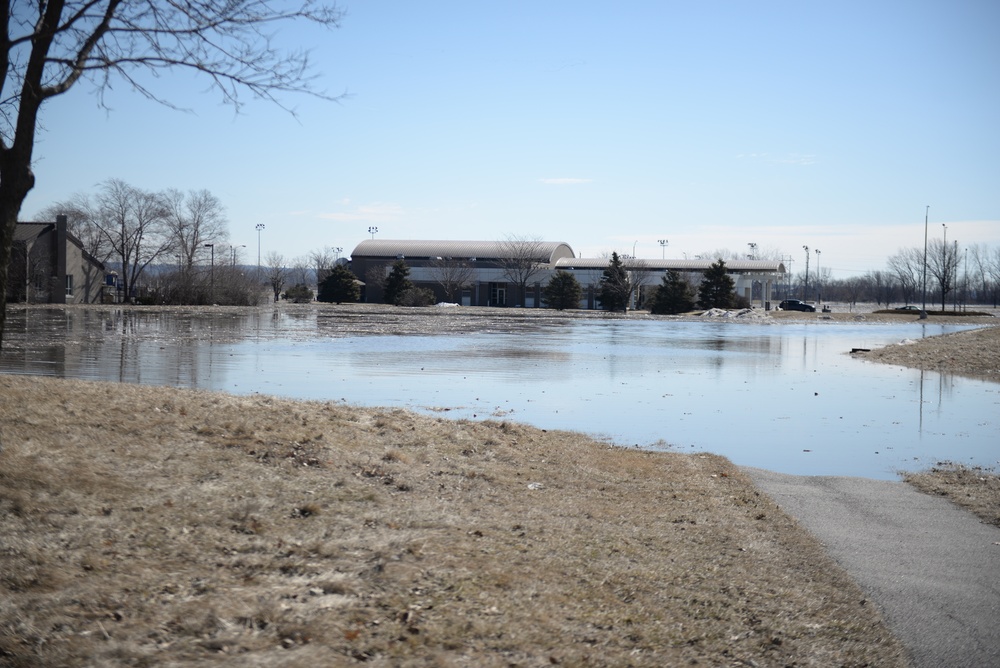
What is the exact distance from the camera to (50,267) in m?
66.9

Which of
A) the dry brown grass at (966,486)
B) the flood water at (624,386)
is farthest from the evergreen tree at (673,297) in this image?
the dry brown grass at (966,486)

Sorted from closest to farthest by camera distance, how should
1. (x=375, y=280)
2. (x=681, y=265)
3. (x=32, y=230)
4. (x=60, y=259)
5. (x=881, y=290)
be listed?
(x=60, y=259), (x=32, y=230), (x=375, y=280), (x=681, y=265), (x=881, y=290)

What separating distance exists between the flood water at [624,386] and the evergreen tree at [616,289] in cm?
5625

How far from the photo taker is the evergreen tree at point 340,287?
9794cm

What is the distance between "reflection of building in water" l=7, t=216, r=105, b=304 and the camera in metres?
62.5

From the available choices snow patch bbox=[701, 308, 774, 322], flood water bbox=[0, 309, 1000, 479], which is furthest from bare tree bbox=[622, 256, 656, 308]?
flood water bbox=[0, 309, 1000, 479]

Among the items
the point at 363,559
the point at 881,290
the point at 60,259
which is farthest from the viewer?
the point at 881,290

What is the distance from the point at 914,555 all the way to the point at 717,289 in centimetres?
8578

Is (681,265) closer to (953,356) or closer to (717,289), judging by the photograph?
(717,289)

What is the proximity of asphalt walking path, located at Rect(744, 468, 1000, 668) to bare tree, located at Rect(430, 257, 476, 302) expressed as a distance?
94.8 meters

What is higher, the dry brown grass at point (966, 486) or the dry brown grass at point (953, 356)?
the dry brown grass at point (953, 356)

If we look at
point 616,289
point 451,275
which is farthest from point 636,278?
point 451,275

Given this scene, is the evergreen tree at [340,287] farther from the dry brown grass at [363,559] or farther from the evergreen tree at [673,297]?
the dry brown grass at [363,559]

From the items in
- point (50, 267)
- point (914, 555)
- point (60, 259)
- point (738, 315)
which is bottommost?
point (914, 555)
